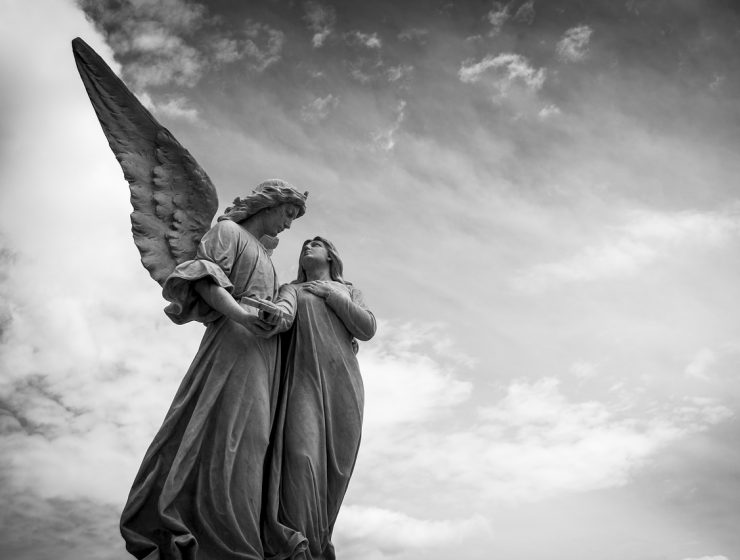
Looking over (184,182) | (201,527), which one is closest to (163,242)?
(184,182)

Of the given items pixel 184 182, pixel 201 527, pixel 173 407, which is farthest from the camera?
pixel 184 182

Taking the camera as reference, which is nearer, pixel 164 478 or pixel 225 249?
pixel 164 478

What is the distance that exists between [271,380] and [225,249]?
1502mm

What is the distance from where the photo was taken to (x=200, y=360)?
841cm

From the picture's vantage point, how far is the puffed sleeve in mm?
8336

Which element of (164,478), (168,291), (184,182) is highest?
(184,182)

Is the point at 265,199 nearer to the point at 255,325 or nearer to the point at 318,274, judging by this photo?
the point at 318,274

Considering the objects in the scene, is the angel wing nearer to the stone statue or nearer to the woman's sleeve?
the stone statue

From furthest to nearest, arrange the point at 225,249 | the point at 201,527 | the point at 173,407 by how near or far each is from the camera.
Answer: the point at 225,249 < the point at 173,407 < the point at 201,527

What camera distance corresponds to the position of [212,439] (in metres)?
7.90

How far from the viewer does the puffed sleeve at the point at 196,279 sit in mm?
8336

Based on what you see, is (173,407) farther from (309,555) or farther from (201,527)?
(309,555)

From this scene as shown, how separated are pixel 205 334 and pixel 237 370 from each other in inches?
26.7

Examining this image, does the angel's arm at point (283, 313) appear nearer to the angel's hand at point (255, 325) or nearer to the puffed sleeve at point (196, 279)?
the angel's hand at point (255, 325)
